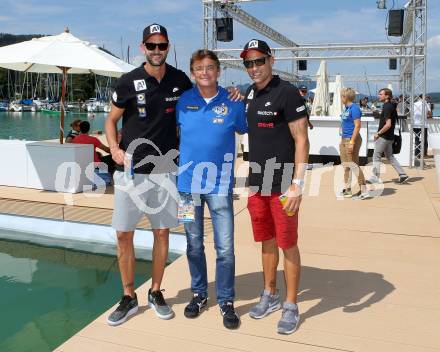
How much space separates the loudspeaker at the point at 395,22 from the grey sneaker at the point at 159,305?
11.4 meters

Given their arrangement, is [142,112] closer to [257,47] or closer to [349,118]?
[257,47]

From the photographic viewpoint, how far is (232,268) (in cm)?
319

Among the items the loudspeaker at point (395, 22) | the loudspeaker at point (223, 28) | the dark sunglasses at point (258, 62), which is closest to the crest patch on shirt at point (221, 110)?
the dark sunglasses at point (258, 62)

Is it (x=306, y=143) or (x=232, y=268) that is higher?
(x=306, y=143)

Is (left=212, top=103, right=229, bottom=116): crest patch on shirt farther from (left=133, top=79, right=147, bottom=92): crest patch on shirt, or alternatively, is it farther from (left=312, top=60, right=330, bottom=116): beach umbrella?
(left=312, top=60, right=330, bottom=116): beach umbrella

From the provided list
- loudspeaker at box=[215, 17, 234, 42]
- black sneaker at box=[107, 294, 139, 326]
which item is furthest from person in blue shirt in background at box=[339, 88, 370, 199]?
loudspeaker at box=[215, 17, 234, 42]

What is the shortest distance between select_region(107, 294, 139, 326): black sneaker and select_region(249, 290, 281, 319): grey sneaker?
81 cm

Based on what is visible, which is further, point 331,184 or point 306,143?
point 331,184

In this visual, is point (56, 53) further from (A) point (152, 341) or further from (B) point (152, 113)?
(A) point (152, 341)

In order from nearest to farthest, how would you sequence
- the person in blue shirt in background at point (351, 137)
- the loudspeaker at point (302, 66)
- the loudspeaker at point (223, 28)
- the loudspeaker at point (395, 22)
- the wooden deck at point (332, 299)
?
the wooden deck at point (332, 299) → the person in blue shirt in background at point (351, 137) → the loudspeaker at point (395, 22) → the loudspeaker at point (223, 28) → the loudspeaker at point (302, 66)

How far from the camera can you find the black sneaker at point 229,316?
3.07 m

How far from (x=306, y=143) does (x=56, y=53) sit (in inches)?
197

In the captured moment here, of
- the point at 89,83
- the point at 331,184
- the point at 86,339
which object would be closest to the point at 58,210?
the point at 86,339

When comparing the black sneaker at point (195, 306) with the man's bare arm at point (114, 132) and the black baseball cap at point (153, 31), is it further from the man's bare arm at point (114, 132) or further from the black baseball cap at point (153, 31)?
the black baseball cap at point (153, 31)
